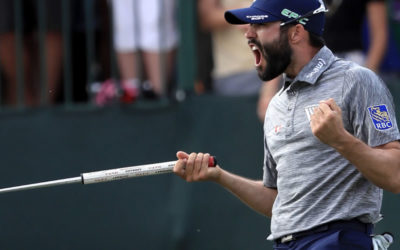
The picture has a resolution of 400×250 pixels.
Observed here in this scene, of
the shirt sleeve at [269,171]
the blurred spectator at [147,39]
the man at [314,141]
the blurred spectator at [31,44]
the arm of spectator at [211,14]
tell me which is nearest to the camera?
the man at [314,141]

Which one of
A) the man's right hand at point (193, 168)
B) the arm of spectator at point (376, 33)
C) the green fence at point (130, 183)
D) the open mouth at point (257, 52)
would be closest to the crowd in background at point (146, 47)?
the arm of spectator at point (376, 33)

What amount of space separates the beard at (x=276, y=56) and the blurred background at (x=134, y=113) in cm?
241

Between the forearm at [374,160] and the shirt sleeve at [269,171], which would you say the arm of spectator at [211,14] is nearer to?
the shirt sleeve at [269,171]

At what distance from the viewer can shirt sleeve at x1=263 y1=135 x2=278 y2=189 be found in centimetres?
445

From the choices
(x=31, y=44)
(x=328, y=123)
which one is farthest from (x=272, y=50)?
(x=31, y=44)

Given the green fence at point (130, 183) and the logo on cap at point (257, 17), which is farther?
the green fence at point (130, 183)

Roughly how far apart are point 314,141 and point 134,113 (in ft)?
10.3

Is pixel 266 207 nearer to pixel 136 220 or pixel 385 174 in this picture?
pixel 385 174

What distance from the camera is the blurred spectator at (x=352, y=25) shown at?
6652 millimetres

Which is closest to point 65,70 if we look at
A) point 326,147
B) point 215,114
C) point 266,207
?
point 215,114

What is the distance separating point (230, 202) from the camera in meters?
6.91

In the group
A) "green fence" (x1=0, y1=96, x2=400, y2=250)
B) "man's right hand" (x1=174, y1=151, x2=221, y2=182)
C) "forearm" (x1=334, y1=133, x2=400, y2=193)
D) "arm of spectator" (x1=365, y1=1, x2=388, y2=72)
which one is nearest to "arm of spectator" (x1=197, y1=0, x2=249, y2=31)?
"green fence" (x1=0, y1=96, x2=400, y2=250)

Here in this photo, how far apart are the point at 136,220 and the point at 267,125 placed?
2822 mm

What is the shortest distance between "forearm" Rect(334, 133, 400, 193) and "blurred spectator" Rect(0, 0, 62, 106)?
3.81 m
